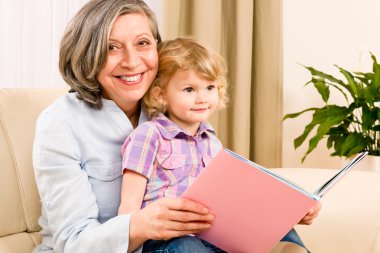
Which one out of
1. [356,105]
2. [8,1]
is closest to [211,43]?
[356,105]

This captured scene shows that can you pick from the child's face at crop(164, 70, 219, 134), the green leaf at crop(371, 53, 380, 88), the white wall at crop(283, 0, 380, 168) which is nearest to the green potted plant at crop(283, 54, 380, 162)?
the green leaf at crop(371, 53, 380, 88)

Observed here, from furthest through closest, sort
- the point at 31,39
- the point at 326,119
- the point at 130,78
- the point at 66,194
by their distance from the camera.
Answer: the point at 326,119, the point at 31,39, the point at 130,78, the point at 66,194

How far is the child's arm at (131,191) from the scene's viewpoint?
131 cm

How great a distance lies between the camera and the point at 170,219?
1163 millimetres

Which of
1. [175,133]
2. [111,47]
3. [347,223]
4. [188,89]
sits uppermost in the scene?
[111,47]

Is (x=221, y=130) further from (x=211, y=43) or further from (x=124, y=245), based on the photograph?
(x=124, y=245)

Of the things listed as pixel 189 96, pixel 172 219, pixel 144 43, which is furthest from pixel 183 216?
pixel 144 43

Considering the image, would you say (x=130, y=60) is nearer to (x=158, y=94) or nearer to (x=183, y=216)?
(x=158, y=94)

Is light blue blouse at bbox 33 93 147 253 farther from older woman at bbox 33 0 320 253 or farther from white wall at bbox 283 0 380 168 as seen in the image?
white wall at bbox 283 0 380 168

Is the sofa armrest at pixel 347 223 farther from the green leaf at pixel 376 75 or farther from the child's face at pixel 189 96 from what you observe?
the green leaf at pixel 376 75

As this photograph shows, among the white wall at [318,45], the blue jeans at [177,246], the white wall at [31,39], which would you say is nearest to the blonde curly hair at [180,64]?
the blue jeans at [177,246]

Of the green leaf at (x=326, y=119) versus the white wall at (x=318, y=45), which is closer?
the green leaf at (x=326, y=119)

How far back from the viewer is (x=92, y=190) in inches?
54.8

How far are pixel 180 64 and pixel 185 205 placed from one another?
0.42 metres
